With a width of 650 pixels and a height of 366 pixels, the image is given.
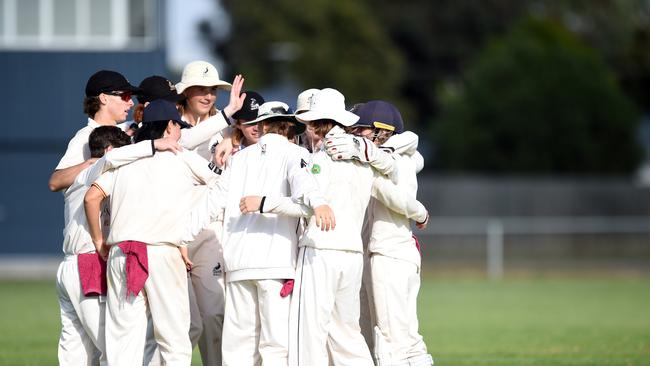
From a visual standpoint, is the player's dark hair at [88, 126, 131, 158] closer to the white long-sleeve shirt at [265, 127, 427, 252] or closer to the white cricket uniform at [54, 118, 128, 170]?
the white cricket uniform at [54, 118, 128, 170]

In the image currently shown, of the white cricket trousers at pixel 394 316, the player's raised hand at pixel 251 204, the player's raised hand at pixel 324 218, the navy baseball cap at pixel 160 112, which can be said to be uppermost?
the navy baseball cap at pixel 160 112

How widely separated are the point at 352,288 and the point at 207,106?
2133 mm

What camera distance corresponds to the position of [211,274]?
30.4ft

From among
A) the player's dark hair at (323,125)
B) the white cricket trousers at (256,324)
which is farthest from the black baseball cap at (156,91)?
Result: the white cricket trousers at (256,324)

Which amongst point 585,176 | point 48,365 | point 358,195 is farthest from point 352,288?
point 585,176

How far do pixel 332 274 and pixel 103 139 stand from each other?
1.99 m

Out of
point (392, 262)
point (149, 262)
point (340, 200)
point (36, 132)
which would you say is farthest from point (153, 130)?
point (36, 132)

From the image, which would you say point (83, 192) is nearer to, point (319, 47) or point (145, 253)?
point (145, 253)

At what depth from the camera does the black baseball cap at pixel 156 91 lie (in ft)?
30.9

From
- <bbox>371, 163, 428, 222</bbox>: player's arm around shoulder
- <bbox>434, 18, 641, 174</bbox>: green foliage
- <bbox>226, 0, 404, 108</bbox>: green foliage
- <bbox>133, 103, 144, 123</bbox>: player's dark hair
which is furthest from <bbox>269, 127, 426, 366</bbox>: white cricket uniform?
<bbox>226, 0, 404, 108</bbox>: green foliage

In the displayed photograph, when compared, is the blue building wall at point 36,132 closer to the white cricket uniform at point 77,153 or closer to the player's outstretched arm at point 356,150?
the white cricket uniform at point 77,153

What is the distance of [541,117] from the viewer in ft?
135

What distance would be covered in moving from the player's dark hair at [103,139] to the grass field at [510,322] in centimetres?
332

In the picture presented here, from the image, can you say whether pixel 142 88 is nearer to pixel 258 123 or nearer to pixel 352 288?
pixel 258 123
